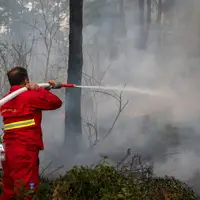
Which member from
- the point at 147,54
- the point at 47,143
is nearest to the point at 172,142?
the point at 47,143

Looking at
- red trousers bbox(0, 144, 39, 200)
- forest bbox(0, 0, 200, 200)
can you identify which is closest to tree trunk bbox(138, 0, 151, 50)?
forest bbox(0, 0, 200, 200)

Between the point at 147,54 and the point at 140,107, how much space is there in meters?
1.74

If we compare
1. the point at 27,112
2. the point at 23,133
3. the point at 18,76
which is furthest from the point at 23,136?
the point at 18,76

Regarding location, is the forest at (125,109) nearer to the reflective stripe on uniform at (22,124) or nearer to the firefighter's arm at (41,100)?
the reflective stripe on uniform at (22,124)

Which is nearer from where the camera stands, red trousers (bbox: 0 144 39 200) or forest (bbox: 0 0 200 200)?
red trousers (bbox: 0 144 39 200)

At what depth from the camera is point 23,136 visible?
11.5ft

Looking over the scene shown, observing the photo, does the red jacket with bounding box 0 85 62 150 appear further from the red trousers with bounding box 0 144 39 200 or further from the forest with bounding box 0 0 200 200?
the forest with bounding box 0 0 200 200

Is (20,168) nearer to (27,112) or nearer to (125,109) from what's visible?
(27,112)

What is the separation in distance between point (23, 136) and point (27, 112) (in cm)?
24

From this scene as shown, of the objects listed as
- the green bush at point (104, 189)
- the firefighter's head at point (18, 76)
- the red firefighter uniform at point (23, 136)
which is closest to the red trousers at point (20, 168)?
the red firefighter uniform at point (23, 136)

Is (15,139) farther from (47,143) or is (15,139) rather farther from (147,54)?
(147,54)

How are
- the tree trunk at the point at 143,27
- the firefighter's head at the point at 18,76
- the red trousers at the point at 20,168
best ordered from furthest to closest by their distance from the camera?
the tree trunk at the point at 143,27 → the firefighter's head at the point at 18,76 → the red trousers at the point at 20,168

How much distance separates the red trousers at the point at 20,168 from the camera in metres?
3.40

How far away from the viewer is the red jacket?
3510mm
